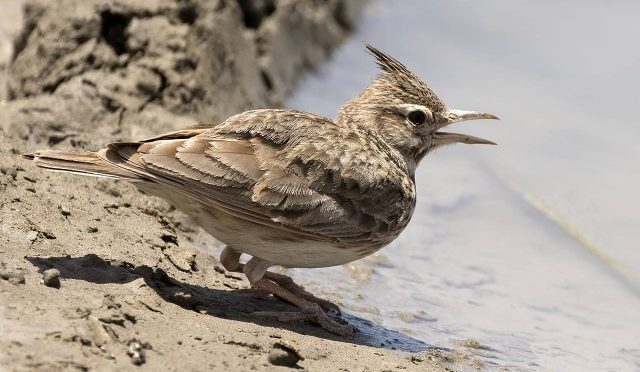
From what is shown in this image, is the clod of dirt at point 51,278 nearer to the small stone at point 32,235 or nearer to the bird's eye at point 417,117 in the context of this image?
the small stone at point 32,235

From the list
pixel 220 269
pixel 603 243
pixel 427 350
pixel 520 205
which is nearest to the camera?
pixel 427 350

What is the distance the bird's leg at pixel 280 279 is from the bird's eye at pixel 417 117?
1380 mm

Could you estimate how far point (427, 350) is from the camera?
6406 mm

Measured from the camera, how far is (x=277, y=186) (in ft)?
20.3

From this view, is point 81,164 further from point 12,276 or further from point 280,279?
point 280,279

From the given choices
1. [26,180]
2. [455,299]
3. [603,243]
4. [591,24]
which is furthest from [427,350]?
[591,24]

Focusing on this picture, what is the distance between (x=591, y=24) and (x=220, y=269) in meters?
9.44

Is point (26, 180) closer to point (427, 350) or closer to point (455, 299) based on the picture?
point (427, 350)

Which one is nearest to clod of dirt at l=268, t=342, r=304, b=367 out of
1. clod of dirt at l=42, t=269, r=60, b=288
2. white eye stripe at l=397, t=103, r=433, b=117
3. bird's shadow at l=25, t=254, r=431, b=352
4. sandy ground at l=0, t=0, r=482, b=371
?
sandy ground at l=0, t=0, r=482, b=371

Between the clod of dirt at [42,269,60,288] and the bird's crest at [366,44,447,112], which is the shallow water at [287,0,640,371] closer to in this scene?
the bird's crest at [366,44,447,112]

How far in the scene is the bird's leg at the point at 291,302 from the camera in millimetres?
6281

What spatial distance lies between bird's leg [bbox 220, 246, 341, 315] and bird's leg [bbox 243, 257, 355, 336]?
0.10 m

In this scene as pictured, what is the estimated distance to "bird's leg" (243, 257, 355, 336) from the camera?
6281mm

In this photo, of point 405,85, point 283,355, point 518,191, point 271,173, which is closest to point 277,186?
point 271,173
